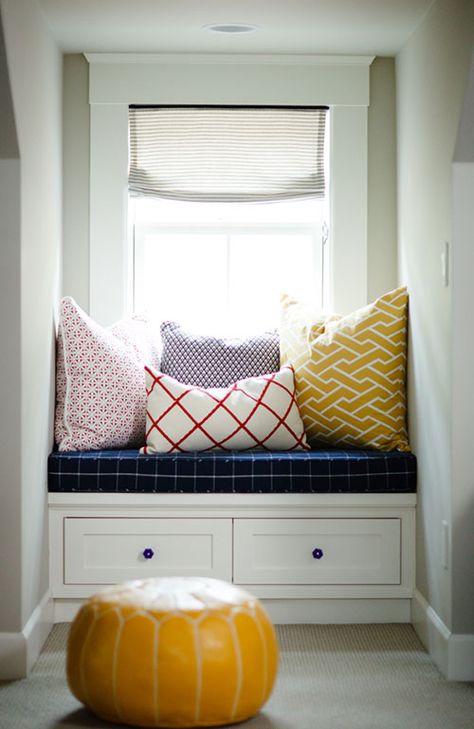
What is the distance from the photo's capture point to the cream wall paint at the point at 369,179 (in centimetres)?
406

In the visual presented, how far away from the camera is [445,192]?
3121mm

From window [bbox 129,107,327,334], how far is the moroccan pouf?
5.88 ft

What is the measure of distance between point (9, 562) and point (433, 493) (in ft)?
4.56

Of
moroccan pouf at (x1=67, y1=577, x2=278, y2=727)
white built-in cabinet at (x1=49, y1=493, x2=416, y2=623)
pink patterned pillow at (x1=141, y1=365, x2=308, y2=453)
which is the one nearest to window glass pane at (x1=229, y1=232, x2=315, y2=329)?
pink patterned pillow at (x1=141, y1=365, x2=308, y2=453)

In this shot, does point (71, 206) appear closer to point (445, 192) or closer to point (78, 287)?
point (78, 287)

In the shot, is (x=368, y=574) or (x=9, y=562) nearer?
(x=9, y=562)

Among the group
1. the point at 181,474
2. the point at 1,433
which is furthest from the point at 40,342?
the point at 181,474

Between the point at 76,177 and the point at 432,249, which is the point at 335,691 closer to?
the point at 432,249

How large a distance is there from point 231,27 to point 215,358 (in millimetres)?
1254

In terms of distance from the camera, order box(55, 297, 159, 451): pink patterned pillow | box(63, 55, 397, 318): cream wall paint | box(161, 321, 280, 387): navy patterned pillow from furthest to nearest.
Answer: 1. box(63, 55, 397, 318): cream wall paint
2. box(161, 321, 280, 387): navy patterned pillow
3. box(55, 297, 159, 451): pink patterned pillow

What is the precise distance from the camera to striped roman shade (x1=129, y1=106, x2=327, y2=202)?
163 inches

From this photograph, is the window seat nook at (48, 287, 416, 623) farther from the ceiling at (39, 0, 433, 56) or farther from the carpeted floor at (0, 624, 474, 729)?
the ceiling at (39, 0, 433, 56)

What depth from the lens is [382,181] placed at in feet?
13.5

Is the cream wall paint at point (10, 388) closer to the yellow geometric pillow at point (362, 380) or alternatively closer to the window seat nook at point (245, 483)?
the window seat nook at point (245, 483)
